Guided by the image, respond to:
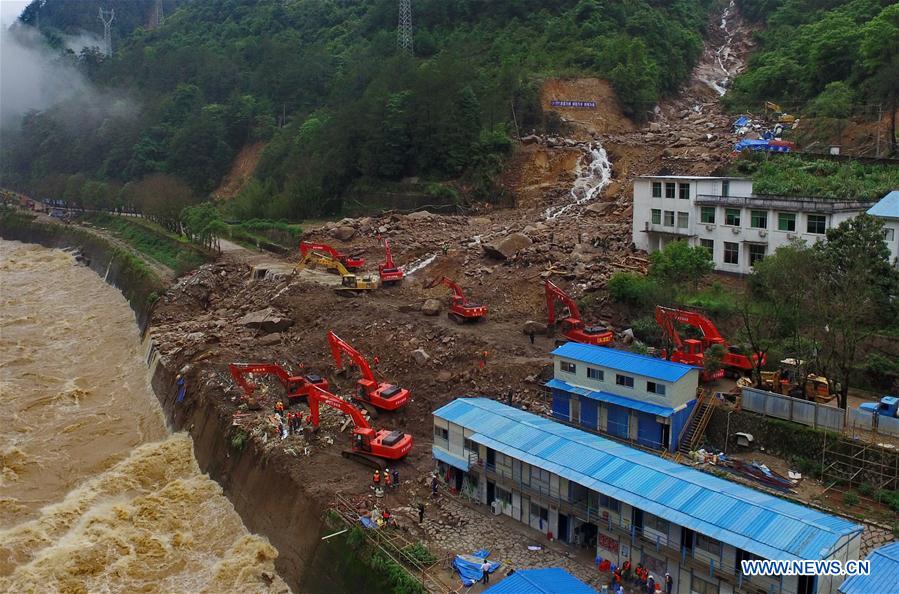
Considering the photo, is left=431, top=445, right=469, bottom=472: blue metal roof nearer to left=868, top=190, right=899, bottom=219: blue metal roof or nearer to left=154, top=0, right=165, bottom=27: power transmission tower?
left=868, top=190, right=899, bottom=219: blue metal roof

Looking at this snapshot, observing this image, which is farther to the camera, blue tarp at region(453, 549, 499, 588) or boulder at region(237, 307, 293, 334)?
boulder at region(237, 307, 293, 334)

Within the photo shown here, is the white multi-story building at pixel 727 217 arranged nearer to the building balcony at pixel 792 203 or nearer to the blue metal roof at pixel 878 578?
the building balcony at pixel 792 203

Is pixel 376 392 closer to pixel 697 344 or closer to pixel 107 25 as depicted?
pixel 697 344

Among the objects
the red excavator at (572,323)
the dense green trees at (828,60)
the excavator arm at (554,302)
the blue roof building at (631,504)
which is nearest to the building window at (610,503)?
the blue roof building at (631,504)

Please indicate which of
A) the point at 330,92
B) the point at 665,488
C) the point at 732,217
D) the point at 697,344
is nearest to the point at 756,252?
the point at 732,217

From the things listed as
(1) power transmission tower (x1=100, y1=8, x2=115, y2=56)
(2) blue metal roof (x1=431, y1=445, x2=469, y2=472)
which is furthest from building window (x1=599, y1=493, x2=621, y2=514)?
(1) power transmission tower (x1=100, y1=8, x2=115, y2=56)

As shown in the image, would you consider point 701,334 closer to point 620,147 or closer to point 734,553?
point 734,553

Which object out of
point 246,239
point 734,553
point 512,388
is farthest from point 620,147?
point 734,553
